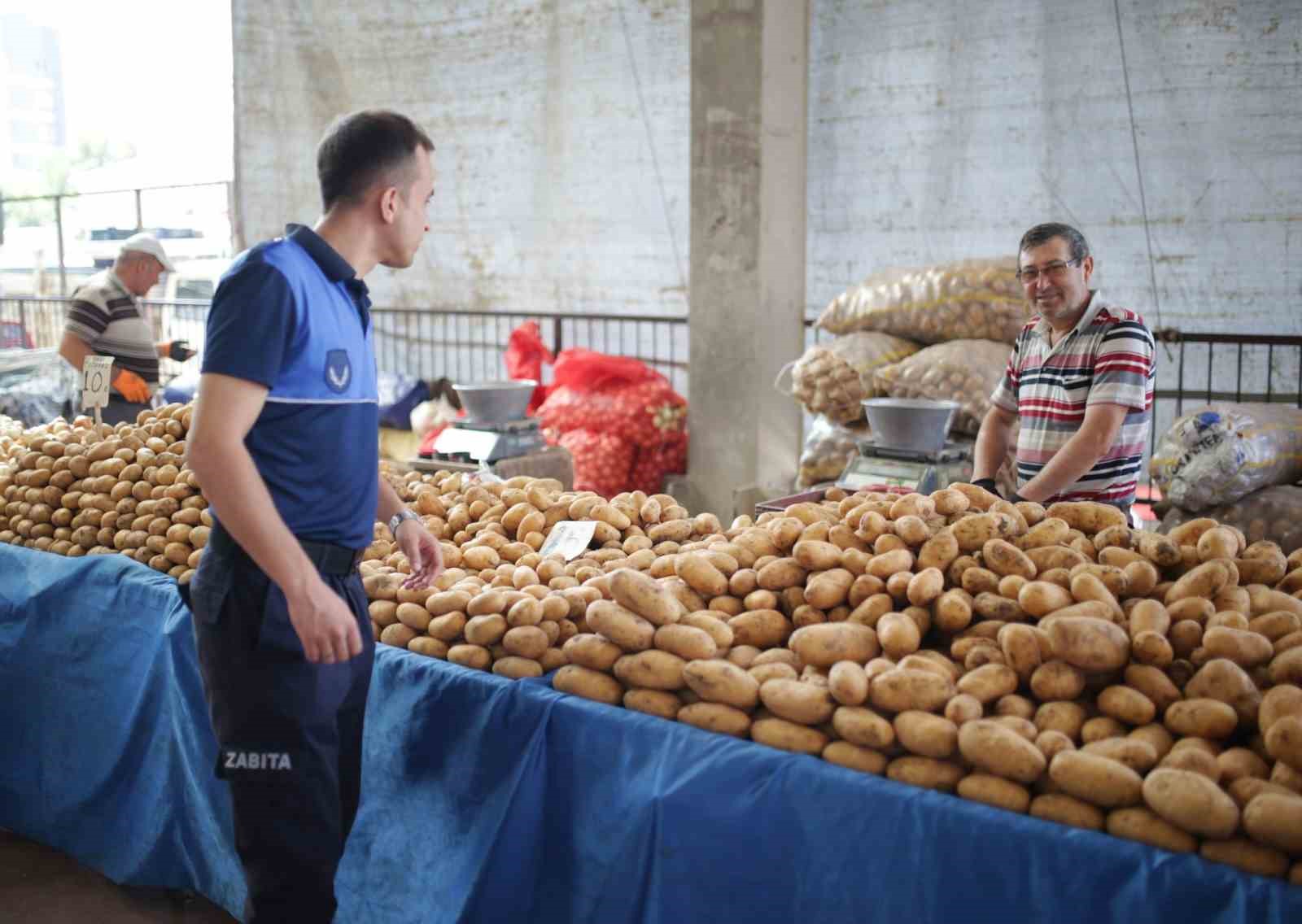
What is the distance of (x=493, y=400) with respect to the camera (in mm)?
4863

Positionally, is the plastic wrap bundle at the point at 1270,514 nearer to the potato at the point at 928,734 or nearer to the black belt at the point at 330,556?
the potato at the point at 928,734

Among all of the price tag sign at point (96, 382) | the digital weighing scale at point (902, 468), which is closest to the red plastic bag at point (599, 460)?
the digital weighing scale at point (902, 468)

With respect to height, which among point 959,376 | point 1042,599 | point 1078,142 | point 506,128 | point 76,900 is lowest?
point 76,900

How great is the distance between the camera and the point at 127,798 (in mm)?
2719

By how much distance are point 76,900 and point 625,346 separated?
5162 millimetres

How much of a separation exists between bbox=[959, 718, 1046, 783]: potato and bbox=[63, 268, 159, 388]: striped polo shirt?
4449mm

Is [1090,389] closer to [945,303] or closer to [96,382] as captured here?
[945,303]

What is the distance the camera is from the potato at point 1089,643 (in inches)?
61.7

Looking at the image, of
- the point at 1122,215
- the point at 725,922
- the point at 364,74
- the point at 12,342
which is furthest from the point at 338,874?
the point at 12,342

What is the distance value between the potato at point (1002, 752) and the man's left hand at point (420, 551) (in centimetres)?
114

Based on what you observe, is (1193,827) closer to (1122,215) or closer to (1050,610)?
(1050,610)

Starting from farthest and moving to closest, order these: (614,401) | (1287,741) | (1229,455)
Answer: (614,401), (1229,455), (1287,741)

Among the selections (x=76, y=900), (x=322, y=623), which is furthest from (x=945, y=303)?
(x=76, y=900)

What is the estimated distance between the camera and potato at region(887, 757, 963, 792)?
60.2 inches
